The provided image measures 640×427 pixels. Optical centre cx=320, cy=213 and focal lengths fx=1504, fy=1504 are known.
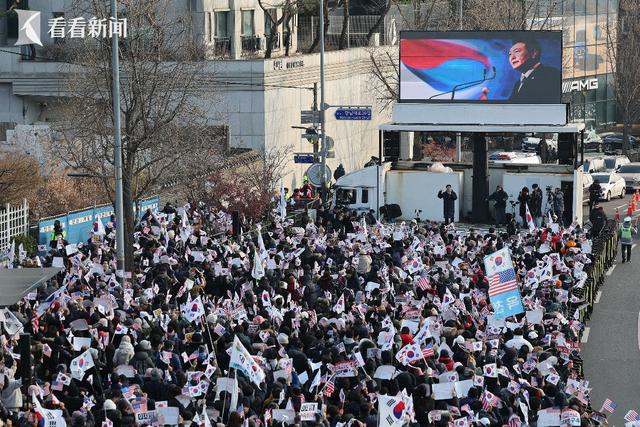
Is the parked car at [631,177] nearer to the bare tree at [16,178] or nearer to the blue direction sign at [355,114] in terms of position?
the blue direction sign at [355,114]

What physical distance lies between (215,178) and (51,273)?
15.8m

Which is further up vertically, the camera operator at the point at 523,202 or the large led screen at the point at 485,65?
the large led screen at the point at 485,65

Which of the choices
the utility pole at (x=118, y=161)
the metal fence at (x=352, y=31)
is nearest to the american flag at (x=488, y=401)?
the utility pole at (x=118, y=161)

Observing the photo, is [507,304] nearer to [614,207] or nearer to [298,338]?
[298,338]

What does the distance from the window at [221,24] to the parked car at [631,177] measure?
14832 millimetres

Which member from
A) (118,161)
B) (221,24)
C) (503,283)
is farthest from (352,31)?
(503,283)

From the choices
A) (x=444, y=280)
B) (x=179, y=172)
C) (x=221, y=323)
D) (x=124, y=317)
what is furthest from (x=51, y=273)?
(x=179, y=172)

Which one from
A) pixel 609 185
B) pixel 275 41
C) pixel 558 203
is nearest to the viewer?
pixel 558 203

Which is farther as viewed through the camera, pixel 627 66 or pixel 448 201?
pixel 627 66

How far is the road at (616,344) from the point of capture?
24531 millimetres

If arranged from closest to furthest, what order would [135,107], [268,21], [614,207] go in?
[135,107] → [614,207] → [268,21]

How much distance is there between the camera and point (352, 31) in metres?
64.6

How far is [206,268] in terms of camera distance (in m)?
27.2

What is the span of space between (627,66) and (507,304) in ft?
148
